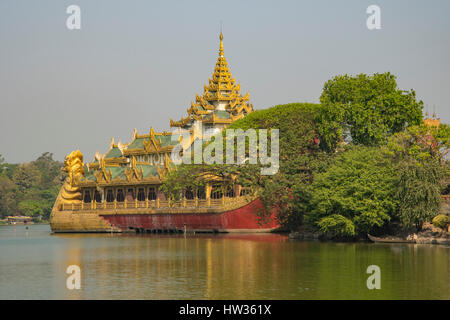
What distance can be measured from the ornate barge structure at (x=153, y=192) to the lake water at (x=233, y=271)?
531 inches

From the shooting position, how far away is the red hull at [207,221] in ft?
193

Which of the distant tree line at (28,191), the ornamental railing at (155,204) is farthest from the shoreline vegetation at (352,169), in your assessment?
the distant tree line at (28,191)

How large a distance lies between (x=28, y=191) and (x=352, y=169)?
302 feet

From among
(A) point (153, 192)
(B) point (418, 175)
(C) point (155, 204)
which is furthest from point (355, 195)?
(A) point (153, 192)

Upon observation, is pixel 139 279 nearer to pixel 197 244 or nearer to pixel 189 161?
pixel 197 244

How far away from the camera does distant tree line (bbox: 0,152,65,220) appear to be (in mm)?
123062

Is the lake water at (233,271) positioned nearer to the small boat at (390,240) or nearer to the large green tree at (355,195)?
the large green tree at (355,195)

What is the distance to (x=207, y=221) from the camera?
61.2m

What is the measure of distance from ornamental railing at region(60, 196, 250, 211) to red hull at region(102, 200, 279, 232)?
75 cm

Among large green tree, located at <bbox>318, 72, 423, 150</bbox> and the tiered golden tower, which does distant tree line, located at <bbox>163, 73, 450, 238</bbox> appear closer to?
A: large green tree, located at <bbox>318, 72, 423, 150</bbox>

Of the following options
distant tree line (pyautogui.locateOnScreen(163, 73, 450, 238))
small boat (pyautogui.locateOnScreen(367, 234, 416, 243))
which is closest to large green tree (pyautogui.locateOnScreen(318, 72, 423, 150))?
distant tree line (pyautogui.locateOnScreen(163, 73, 450, 238))
